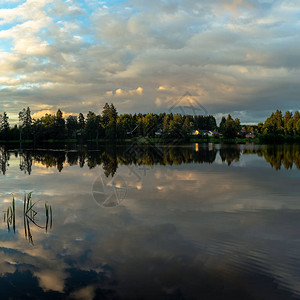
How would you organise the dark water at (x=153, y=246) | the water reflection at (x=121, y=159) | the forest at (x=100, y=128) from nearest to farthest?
the dark water at (x=153, y=246) < the water reflection at (x=121, y=159) < the forest at (x=100, y=128)

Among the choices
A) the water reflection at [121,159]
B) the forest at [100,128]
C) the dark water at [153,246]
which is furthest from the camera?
the forest at [100,128]

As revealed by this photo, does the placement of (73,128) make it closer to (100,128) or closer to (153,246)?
(100,128)

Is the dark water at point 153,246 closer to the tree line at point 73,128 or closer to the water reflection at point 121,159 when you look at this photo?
the water reflection at point 121,159

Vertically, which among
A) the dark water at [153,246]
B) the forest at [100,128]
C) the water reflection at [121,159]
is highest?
the forest at [100,128]

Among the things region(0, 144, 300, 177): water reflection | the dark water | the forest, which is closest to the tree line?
the forest

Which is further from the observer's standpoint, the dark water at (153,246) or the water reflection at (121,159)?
the water reflection at (121,159)

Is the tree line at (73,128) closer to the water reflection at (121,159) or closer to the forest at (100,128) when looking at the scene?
the forest at (100,128)

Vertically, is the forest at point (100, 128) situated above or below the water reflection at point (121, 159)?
above

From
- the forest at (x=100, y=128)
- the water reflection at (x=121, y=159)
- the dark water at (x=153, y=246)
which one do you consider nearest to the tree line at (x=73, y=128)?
the forest at (x=100, y=128)

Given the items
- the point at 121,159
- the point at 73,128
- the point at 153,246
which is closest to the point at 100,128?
the point at 73,128

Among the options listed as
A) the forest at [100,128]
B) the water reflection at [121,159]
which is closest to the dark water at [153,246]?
the water reflection at [121,159]

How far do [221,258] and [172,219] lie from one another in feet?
16.7

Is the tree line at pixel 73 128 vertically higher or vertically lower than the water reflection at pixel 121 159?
higher

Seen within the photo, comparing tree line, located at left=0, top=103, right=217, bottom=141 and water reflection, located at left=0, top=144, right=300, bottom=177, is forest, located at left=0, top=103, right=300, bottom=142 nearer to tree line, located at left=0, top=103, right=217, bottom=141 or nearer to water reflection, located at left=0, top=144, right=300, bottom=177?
tree line, located at left=0, top=103, right=217, bottom=141
